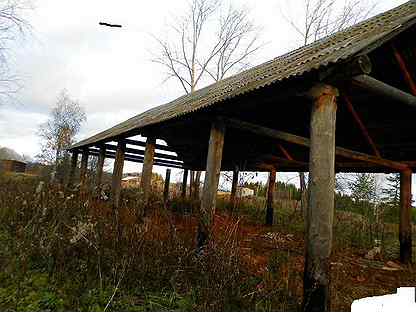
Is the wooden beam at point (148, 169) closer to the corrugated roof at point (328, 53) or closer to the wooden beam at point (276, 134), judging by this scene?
the corrugated roof at point (328, 53)

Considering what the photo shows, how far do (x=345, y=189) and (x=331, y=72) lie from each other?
67.5 feet

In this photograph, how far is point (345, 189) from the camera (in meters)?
22.2

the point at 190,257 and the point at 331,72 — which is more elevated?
the point at 331,72

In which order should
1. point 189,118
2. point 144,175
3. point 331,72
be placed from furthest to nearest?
point 144,175
point 189,118
point 331,72

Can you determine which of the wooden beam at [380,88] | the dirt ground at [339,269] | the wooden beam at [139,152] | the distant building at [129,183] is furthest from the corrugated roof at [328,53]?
the distant building at [129,183]

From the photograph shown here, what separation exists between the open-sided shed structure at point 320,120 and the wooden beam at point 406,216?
0.07 feet

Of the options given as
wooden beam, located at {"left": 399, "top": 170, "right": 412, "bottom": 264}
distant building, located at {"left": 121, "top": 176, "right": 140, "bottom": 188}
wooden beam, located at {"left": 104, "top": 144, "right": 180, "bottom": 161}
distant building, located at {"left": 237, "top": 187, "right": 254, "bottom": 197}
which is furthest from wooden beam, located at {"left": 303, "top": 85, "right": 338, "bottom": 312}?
distant building, located at {"left": 121, "top": 176, "right": 140, "bottom": 188}

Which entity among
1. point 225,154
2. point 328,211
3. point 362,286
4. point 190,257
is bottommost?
point 362,286

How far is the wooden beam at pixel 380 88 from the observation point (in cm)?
383

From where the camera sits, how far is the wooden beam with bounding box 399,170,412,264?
8.08 metres

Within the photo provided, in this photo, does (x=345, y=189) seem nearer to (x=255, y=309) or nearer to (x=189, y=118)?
(x=189, y=118)

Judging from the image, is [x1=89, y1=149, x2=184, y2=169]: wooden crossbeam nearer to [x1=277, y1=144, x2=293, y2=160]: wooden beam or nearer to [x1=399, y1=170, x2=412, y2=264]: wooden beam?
[x1=277, y1=144, x2=293, y2=160]: wooden beam

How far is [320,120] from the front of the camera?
391 cm

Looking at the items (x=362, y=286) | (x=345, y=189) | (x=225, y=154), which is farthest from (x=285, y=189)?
(x=362, y=286)
